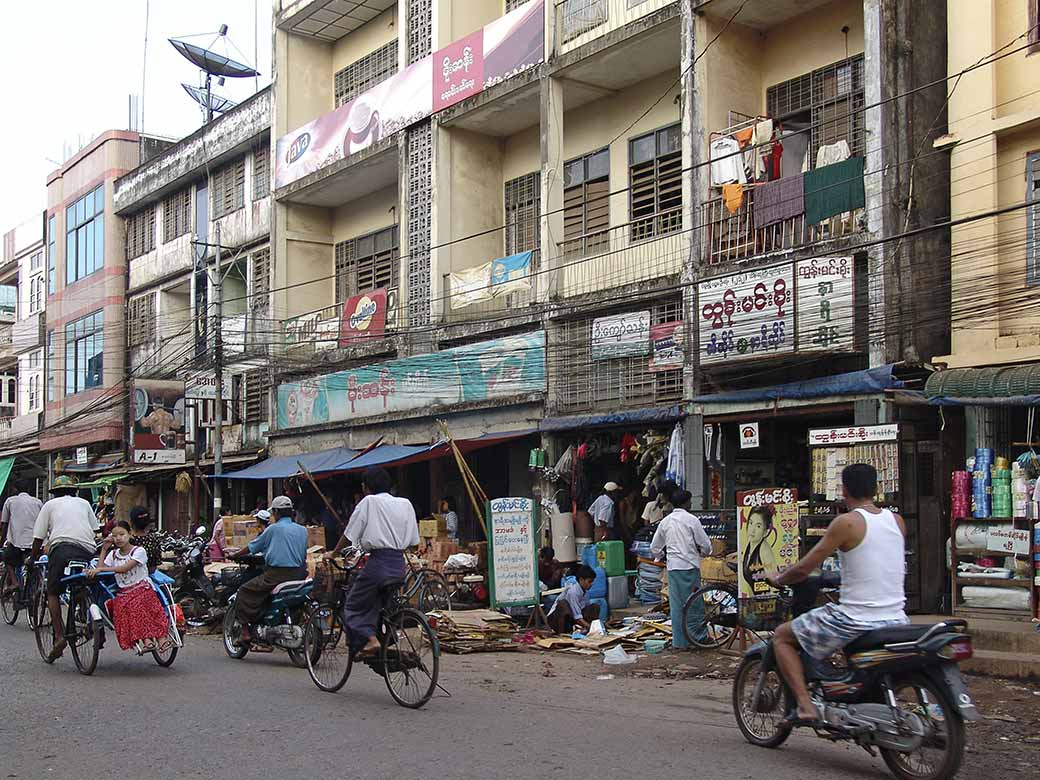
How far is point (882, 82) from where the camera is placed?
15.3 meters

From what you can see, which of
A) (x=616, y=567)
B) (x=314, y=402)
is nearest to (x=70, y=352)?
(x=314, y=402)

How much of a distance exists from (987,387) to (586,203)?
1011 cm

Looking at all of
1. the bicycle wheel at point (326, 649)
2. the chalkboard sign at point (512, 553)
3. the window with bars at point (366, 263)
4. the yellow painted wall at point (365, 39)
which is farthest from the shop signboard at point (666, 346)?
the yellow painted wall at point (365, 39)

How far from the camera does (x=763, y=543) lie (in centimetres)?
1150

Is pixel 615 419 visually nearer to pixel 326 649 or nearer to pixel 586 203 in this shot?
pixel 586 203

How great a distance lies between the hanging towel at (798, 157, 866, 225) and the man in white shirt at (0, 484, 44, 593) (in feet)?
36.7

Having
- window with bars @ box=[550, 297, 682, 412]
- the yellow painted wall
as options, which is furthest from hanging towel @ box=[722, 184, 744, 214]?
the yellow painted wall

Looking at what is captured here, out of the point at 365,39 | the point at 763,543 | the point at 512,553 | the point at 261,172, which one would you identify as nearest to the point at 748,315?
the point at 512,553

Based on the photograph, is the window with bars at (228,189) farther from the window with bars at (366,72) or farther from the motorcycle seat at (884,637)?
the motorcycle seat at (884,637)

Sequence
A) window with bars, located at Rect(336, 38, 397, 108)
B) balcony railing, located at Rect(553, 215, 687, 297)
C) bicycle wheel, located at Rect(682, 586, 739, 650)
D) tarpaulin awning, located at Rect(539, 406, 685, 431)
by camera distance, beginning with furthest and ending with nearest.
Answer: window with bars, located at Rect(336, 38, 397, 108) → balcony railing, located at Rect(553, 215, 687, 297) → tarpaulin awning, located at Rect(539, 406, 685, 431) → bicycle wheel, located at Rect(682, 586, 739, 650)

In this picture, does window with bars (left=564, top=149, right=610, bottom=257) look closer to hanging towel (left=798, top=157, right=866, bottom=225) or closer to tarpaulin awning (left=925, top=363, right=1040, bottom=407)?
hanging towel (left=798, top=157, right=866, bottom=225)

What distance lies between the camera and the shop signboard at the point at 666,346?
18.2m

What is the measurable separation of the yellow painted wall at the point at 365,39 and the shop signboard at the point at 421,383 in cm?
829

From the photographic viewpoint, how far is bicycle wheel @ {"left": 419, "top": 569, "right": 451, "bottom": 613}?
50.8 ft
